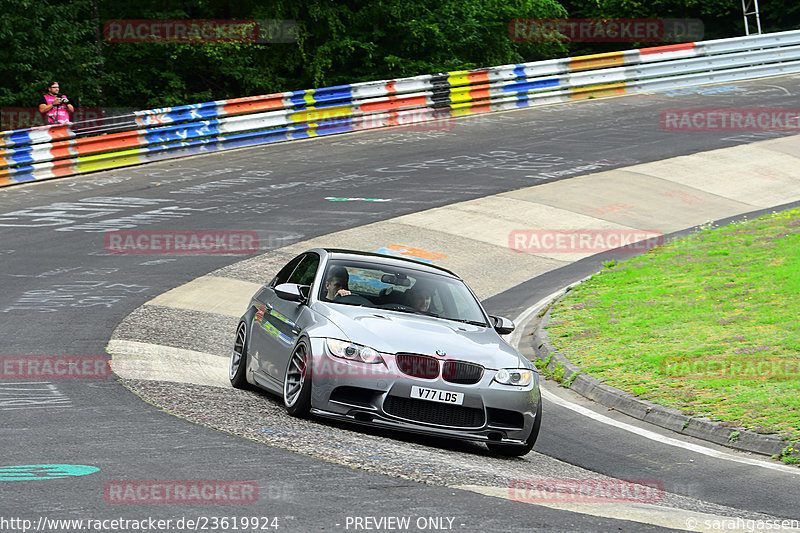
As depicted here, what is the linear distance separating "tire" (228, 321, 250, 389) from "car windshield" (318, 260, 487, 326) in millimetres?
1370

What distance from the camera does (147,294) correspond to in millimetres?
15383

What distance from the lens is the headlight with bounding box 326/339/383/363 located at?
28.3ft

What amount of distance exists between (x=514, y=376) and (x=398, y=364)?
102cm

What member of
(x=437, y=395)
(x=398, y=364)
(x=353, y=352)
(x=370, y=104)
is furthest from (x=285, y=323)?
(x=370, y=104)

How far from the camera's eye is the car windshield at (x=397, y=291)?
9.86 meters

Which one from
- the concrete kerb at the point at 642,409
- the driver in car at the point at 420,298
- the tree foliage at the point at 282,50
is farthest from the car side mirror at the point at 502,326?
the tree foliage at the point at 282,50

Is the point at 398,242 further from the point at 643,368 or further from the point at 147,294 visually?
the point at 643,368

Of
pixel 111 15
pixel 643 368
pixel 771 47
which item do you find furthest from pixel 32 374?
pixel 771 47

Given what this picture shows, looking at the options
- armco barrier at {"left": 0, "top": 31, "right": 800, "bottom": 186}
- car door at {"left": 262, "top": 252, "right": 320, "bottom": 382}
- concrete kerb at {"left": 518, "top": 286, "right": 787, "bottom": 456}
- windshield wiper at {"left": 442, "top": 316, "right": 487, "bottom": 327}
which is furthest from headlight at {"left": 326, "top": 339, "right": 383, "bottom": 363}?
armco barrier at {"left": 0, "top": 31, "right": 800, "bottom": 186}

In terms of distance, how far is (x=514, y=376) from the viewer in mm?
8922

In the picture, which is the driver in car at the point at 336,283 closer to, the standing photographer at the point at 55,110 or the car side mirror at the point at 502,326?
the car side mirror at the point at 502,326

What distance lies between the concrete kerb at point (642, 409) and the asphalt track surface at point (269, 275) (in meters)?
0.53

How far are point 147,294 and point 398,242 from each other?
5.29 meters

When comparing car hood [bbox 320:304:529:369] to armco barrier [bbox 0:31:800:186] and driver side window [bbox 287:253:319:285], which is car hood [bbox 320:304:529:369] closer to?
driver side window [bbox 287:253:319:285]
